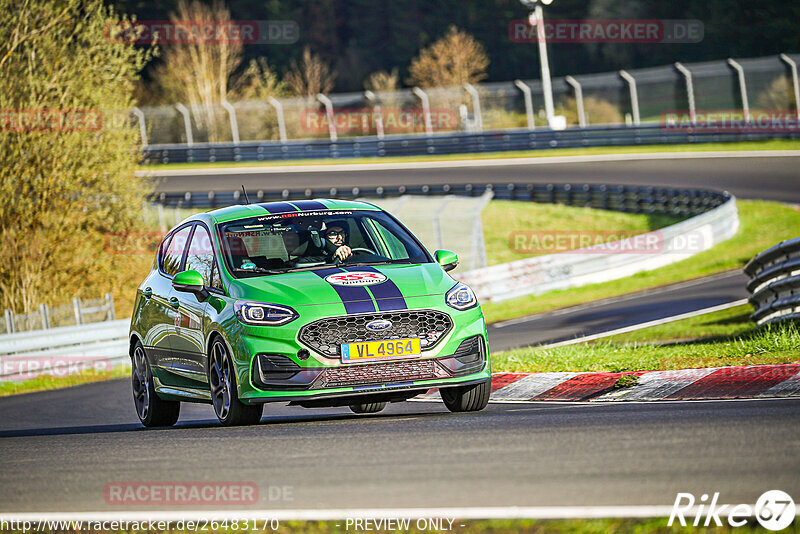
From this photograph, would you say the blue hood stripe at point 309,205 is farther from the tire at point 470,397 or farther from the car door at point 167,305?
the tire at point 470,397

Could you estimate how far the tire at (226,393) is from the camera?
8830mm

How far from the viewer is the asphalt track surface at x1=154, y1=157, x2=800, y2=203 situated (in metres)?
35.5

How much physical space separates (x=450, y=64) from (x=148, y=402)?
64.5m

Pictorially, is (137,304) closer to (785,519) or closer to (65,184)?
(785,519)

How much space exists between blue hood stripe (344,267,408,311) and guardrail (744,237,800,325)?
18.7ft

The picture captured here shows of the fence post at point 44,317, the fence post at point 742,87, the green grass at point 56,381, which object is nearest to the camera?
the green grass at point 56,381

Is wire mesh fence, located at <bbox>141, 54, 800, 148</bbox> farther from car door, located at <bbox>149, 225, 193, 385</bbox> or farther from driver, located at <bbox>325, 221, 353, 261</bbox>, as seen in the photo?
driver, located at <bbox>325, 221, 353, 261</bbox>

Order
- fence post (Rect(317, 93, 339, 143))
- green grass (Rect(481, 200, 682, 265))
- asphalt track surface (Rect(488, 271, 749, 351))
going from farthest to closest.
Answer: fence post (Rect(317, 93, 339, 143)), green grass (Rect(481, 200, 682, 265)), asphalt track surface (Rect(488, 271, 749, 351))

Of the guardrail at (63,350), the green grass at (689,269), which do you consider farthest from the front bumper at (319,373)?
the green grass at (689,269)

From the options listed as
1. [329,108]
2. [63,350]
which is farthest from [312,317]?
[329,108]

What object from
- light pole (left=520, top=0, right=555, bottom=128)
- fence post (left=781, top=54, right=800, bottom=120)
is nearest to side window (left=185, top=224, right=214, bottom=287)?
fence post (left=781, top=54, right=800, bottom=120)

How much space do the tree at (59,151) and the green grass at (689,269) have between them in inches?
322

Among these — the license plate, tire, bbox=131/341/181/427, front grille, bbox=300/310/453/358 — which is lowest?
tire, bbox=131/341/181/427

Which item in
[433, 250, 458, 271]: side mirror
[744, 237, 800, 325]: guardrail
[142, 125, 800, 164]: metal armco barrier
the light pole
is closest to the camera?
[433, 250, 458, 271]: side mirror
